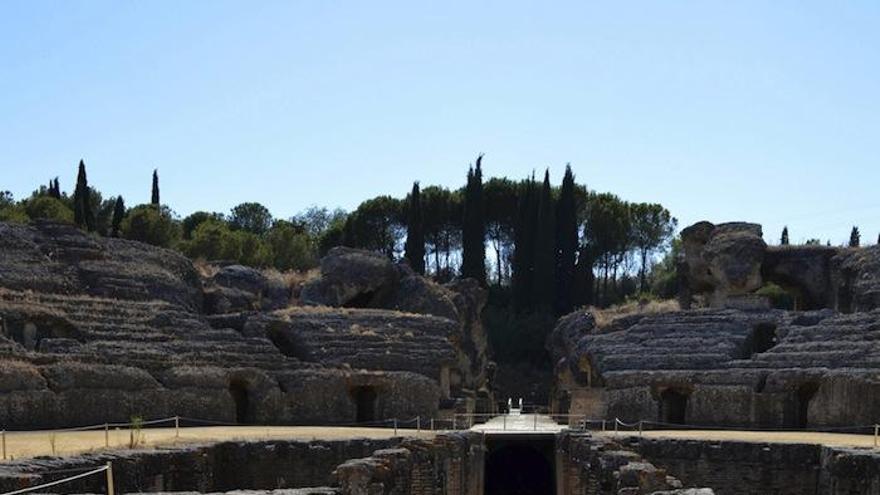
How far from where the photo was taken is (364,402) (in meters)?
40.7

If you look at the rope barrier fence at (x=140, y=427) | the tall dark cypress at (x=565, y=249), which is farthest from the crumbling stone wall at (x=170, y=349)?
the tall dark cypress at (x=565, y=249)

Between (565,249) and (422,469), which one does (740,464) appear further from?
(565,249)

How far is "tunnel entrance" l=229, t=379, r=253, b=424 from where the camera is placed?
38531mm

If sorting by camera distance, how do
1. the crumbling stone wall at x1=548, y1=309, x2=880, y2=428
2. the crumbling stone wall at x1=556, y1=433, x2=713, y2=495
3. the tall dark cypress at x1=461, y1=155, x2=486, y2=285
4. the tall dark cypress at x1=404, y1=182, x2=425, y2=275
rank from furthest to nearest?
the tall dark cypress at x1=404, y1=182, x2=425, y2=275, the tall dark cypress at x1=461, y1=155, x2=486, y2=285, the crumbling stone wall at x1=548, y1=309, x2=880, y2=428, the crumbling stone wall at x1=556, y1=433, x2=713, y2=495

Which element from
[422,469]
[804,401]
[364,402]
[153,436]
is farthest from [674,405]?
[153,436]

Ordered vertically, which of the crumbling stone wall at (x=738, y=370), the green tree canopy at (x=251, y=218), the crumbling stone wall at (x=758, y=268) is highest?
the green tree canopy at (x=251, y=218)

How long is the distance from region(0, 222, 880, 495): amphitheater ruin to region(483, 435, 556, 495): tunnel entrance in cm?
8

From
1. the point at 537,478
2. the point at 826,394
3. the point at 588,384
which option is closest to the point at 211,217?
the point at 588,384

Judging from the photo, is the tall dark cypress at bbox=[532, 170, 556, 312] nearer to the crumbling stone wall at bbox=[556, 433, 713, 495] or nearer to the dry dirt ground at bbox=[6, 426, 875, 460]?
the dry dirt ground at bbox=[6, 426, 875, 460]

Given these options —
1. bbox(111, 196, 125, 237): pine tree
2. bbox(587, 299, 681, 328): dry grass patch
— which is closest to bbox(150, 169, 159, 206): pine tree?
bbox(111, 196, 125, 237): pine tree

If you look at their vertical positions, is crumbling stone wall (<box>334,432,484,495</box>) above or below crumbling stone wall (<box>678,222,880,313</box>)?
below

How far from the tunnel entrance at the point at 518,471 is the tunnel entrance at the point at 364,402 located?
4.58 m

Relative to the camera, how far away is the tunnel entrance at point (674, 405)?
40.2m

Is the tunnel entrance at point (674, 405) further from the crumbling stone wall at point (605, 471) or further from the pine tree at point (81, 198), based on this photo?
the pine tree at point (81, 198)
